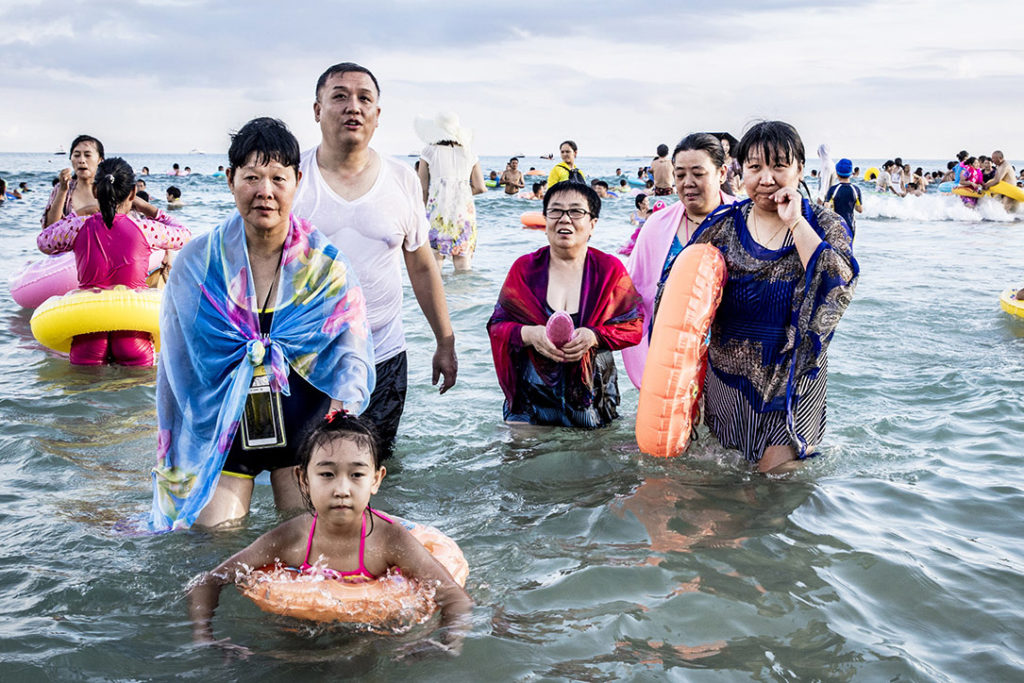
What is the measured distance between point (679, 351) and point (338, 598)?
2145 mm

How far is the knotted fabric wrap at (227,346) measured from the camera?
3.74 m

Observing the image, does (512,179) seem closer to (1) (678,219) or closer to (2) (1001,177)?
(2) (1001,177)

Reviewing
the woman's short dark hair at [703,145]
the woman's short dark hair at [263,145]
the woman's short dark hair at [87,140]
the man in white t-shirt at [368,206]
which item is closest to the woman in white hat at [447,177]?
the woman's short dark hair at [87,140]

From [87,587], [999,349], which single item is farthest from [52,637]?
[999,349]

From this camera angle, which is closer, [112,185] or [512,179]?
[112,185]

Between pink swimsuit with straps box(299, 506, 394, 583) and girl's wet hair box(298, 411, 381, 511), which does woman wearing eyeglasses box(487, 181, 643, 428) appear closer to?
girl's wet hair box(298, 411, 381, 511)

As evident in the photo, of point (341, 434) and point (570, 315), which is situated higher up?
point (570, 315)

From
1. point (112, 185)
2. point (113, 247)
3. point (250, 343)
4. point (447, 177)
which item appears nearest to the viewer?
point (250, 343)

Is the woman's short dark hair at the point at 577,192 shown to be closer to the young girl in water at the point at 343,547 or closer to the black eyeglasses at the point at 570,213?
the black eyeglasses at the point at 570,213

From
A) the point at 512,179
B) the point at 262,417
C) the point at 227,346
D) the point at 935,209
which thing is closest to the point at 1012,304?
the point at 262,417

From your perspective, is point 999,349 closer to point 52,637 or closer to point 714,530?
point 714,530

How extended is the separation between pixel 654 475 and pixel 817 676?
6.35 ft

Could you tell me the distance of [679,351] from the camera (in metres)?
4.61

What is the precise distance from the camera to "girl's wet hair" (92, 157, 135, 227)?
22.1 feet
